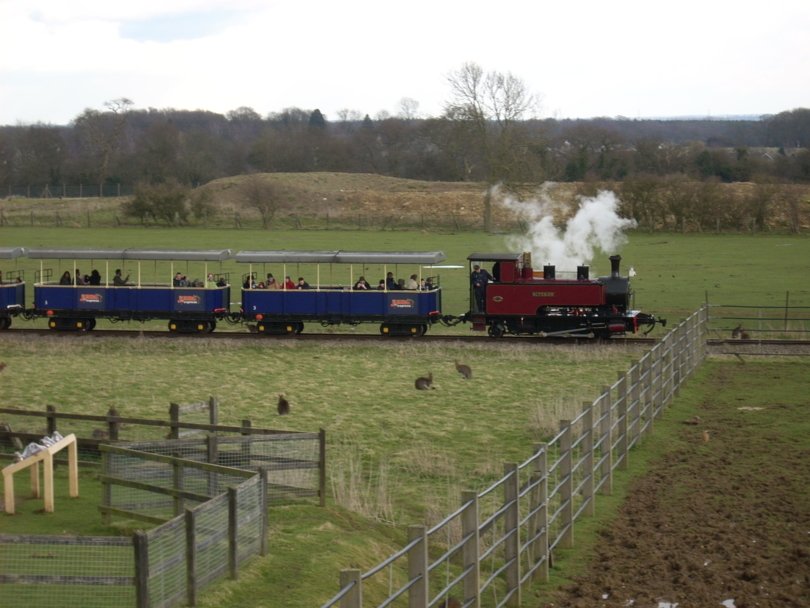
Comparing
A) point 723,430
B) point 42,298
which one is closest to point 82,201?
point 42,298

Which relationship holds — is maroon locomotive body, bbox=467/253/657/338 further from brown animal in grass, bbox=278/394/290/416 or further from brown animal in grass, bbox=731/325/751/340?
brown animal in grass, bbox=278/394/290/416

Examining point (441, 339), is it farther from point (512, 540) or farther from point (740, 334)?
point (512, 540)

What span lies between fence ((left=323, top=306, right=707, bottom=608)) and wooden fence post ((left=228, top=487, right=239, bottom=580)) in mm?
1364

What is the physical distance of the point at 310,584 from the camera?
11594 millimetres

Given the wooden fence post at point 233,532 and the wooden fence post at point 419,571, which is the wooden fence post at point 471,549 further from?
the wooden fence post at point 233,532

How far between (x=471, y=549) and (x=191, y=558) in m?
2.65

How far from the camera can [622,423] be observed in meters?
18.1

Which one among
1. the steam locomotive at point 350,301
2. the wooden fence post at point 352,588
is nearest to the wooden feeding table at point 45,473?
the wooden fence post at point 352,588

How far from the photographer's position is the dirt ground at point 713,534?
39.4ft

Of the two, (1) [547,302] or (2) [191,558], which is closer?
(2) [191,558]

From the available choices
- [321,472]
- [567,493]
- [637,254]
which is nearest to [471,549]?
[567,493]

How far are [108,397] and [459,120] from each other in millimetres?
61414

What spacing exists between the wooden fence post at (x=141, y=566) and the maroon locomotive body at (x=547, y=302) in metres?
27.0

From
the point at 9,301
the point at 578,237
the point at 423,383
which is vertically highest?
the point at 578,237
